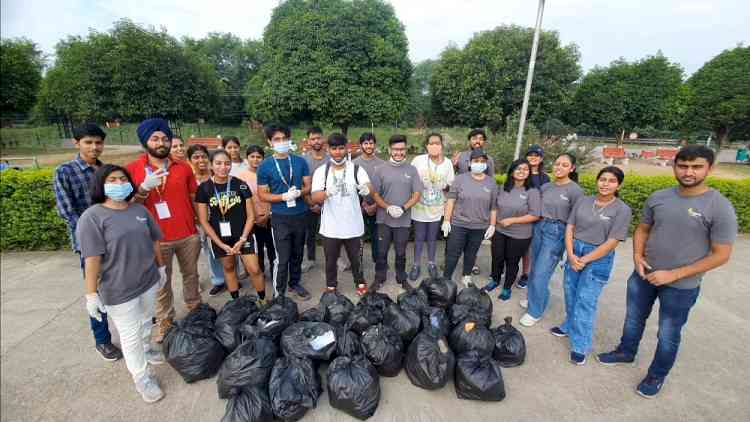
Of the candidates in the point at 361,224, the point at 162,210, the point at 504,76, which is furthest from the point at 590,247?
the point at 504,76

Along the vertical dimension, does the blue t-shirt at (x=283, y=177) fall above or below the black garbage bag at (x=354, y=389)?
above

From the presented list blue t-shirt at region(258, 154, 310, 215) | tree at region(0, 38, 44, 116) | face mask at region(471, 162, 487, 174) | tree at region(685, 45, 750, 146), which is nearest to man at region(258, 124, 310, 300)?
blue t-shirt at region(258, 154, 310, 215)

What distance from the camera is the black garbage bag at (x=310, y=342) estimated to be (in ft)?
8.53

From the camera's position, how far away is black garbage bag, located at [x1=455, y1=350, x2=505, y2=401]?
7.86ft

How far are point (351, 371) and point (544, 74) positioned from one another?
21686 mm

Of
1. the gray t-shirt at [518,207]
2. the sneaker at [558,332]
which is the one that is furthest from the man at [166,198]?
the sneaker at [558,332]

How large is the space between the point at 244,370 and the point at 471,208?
8.98 ft

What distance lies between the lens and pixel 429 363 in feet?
8.14

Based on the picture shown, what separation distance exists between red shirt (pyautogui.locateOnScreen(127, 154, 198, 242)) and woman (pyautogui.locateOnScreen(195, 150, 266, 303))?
0.45ft

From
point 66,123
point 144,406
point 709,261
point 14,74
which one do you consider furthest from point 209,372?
point 66,123

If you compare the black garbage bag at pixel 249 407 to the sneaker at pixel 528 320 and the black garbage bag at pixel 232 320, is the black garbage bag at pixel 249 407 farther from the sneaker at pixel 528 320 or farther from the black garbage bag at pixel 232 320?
the sneaker at pixel 528 320

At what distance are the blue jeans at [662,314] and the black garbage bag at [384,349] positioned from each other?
1.95 metres

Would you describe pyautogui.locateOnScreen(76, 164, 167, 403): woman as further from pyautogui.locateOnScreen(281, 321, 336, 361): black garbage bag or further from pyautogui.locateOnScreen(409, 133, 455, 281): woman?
pyautogui.locateOnScreen(409, 133, 455, 281): woman

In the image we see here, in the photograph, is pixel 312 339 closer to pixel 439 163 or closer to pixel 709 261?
pixel 439 163
